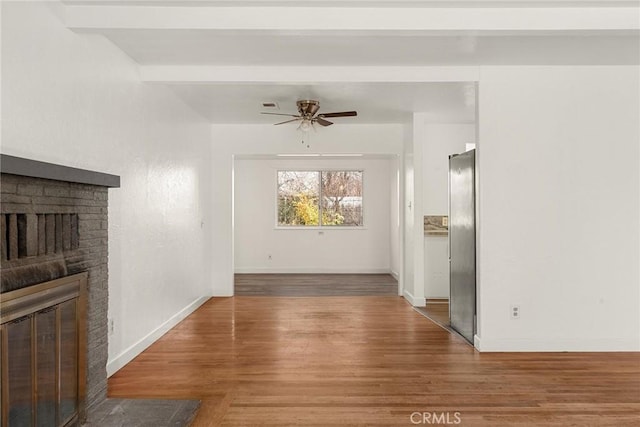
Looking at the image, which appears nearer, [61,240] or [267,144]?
[61,240]

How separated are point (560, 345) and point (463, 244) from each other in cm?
122

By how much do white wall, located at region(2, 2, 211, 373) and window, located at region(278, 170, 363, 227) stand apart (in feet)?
10.9

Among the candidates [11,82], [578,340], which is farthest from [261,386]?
[578,340]

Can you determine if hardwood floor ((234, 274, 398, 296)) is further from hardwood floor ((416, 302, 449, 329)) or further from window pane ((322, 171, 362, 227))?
window pane ((322, 171, 362, 227))

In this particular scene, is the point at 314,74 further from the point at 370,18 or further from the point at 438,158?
the point at 438,158

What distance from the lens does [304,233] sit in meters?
9.23

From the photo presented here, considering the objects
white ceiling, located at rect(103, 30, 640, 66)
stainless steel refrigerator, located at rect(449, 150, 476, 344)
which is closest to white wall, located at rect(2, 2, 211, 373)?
white ceiling, located at rect(103, 30, 640, 66)

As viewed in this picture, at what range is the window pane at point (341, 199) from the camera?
30.5 ft

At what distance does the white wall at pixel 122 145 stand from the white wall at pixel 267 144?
1.74 ft

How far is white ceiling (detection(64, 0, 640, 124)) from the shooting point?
2893 millimetres

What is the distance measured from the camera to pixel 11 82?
2.30 meters

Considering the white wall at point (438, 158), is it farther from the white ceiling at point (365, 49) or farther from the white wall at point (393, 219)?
the white ceiling at point (365, 49)

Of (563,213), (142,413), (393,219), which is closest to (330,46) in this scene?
(563,213)

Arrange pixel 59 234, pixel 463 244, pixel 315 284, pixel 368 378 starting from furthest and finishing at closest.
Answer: pixel 315 284, pixel 463 244, pixel 368 378, pixel 59 234
